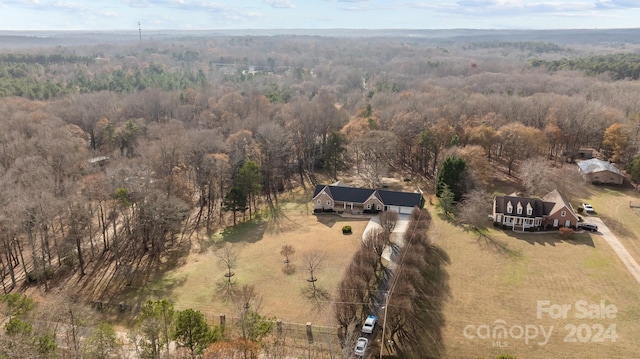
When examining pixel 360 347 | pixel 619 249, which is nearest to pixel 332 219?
pixel 360 347

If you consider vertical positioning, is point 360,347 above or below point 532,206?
below

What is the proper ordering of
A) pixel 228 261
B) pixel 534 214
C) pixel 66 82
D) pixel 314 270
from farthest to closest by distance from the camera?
pixel 66 82 → pixel 534 214 → pixel 228 261 → pixel 314 270

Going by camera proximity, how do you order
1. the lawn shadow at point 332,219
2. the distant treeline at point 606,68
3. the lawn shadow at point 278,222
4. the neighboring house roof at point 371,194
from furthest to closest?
1. the distant treeline at point 606,68
2. the neighboring house roof at point 371,194
3. the lawn shadow at point 332,219
4. the lawn shadow at point 278,222

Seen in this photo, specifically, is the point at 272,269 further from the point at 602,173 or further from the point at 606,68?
the point at 606,68

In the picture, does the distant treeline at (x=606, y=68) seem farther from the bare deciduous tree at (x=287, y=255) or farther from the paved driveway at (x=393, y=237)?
the bare deciduous tree at (x=287, y=255)

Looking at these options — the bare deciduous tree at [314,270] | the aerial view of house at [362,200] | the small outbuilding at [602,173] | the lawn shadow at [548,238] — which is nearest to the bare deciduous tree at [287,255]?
the bare deciduous tree at [314,270]

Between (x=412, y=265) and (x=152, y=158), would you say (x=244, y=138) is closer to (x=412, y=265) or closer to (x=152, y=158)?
(x=152, y=158)
